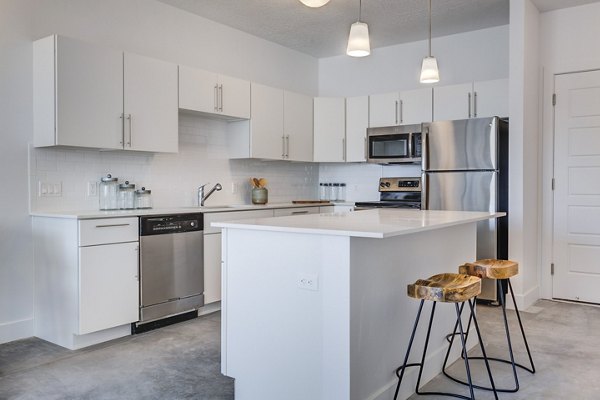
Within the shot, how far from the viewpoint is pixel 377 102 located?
18.2 feet

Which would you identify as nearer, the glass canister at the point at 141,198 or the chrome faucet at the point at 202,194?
the glass canister at the point at 141,198

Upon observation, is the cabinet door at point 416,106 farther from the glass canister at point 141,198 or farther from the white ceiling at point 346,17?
the glass canister at point 141,198

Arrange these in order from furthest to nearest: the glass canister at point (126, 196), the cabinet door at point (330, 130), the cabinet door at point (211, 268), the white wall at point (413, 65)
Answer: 1. the cabinet door at point (330, 130)
2. the white wall at point (413, 65)
3. the cabinet door at point (211, 268)
4. the glass canister at point (126, 196)

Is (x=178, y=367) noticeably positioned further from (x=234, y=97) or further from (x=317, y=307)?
(x=234, y=97)

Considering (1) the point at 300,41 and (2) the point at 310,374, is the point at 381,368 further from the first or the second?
(1) the point at 300,41

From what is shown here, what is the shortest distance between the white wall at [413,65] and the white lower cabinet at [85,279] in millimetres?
3508

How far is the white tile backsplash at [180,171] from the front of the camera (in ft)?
12.1

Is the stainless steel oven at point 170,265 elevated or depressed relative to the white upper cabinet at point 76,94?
depressed

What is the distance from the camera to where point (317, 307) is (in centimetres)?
221

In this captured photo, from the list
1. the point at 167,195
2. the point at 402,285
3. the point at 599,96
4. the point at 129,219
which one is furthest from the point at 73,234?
the point at 599,96

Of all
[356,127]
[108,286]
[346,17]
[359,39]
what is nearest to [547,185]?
[356,127]

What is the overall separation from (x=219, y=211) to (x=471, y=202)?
2.29 m

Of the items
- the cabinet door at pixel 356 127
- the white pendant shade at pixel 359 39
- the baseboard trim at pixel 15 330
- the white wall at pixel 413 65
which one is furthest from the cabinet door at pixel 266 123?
the baseboard trim at pixel 15 330

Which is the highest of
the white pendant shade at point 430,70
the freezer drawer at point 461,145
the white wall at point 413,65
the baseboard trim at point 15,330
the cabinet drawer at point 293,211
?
the white wall at point 413,65
